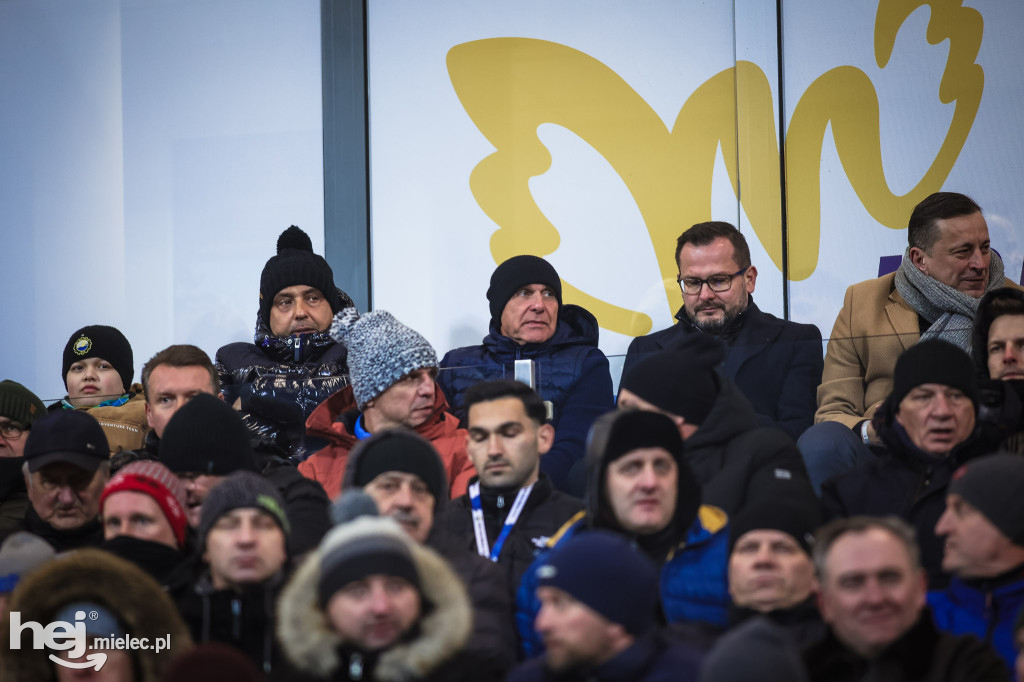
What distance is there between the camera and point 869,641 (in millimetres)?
3025

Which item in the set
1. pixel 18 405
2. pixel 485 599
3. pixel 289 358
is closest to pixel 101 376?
pixel 18 405

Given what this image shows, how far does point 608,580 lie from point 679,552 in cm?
67

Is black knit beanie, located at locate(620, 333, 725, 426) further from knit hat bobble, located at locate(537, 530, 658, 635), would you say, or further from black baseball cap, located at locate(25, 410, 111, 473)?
black baseball cap, located at locate(25, 410, 111, 473)

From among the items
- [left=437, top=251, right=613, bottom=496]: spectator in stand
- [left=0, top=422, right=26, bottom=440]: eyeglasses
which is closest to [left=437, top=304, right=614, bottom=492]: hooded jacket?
[left=437, top=251, right=613, bottom=496]: spectator in stand

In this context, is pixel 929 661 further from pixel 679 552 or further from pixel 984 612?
pixel 679 552

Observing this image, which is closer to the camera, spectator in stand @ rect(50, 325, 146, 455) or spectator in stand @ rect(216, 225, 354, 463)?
spectator in stand @ rect(216, 225, 354, 463)

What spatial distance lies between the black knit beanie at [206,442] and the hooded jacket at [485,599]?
2.24ft

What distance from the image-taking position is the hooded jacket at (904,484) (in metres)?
3.81

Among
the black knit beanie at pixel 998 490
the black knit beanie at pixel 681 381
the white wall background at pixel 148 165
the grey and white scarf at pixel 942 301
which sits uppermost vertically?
the white wall background at pixel 148 165

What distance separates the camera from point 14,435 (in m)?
5.38

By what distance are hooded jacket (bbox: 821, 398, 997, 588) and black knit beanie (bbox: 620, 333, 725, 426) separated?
481mm

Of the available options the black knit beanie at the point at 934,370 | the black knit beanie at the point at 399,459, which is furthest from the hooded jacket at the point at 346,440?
the black knit beanie at the point at 934,370

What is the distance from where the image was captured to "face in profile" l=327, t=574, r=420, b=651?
3.18 meters
